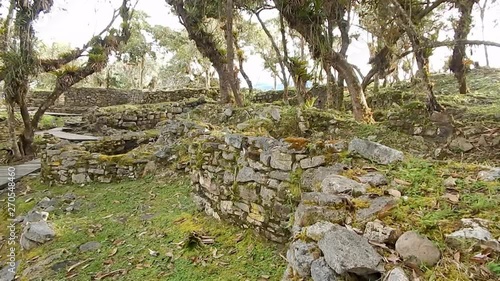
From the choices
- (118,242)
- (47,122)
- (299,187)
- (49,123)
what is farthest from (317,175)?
(47,122)

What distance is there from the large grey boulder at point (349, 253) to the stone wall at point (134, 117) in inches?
458

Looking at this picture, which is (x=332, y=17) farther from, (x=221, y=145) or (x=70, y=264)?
(x=70, y=264)

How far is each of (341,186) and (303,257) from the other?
2.17ft

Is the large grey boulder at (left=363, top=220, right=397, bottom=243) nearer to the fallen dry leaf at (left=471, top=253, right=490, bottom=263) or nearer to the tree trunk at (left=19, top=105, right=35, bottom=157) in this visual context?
the fallen dry leaf at (left=471, top=253, right=490, bottom=263)

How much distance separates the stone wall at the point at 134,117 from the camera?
1297cm

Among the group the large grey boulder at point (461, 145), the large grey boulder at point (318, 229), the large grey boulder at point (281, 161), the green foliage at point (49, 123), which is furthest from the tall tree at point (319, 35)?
the green foliage at point (49, 123)

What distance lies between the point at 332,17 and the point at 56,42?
3510cm

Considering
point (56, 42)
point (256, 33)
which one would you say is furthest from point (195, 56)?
point (56, 42)

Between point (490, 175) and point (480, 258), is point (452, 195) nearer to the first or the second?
point (490, 175)

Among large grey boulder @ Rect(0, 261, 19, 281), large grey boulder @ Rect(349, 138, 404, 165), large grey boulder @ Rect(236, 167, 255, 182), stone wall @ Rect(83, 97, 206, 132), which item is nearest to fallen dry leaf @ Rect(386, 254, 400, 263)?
large grey boulder @ Rect(349, 138, 404, 165)

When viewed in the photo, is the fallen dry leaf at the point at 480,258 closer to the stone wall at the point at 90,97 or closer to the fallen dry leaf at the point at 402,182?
the fallen dry leaf at the point at 402,182

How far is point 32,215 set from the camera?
5.34m

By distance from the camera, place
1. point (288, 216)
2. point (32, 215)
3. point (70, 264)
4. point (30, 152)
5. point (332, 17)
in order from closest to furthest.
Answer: point (288, 216) < point (70, 264) < point (32, 215) < point (332, 17) < point (30, 152)

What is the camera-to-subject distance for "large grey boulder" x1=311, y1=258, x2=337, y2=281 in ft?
6.00
